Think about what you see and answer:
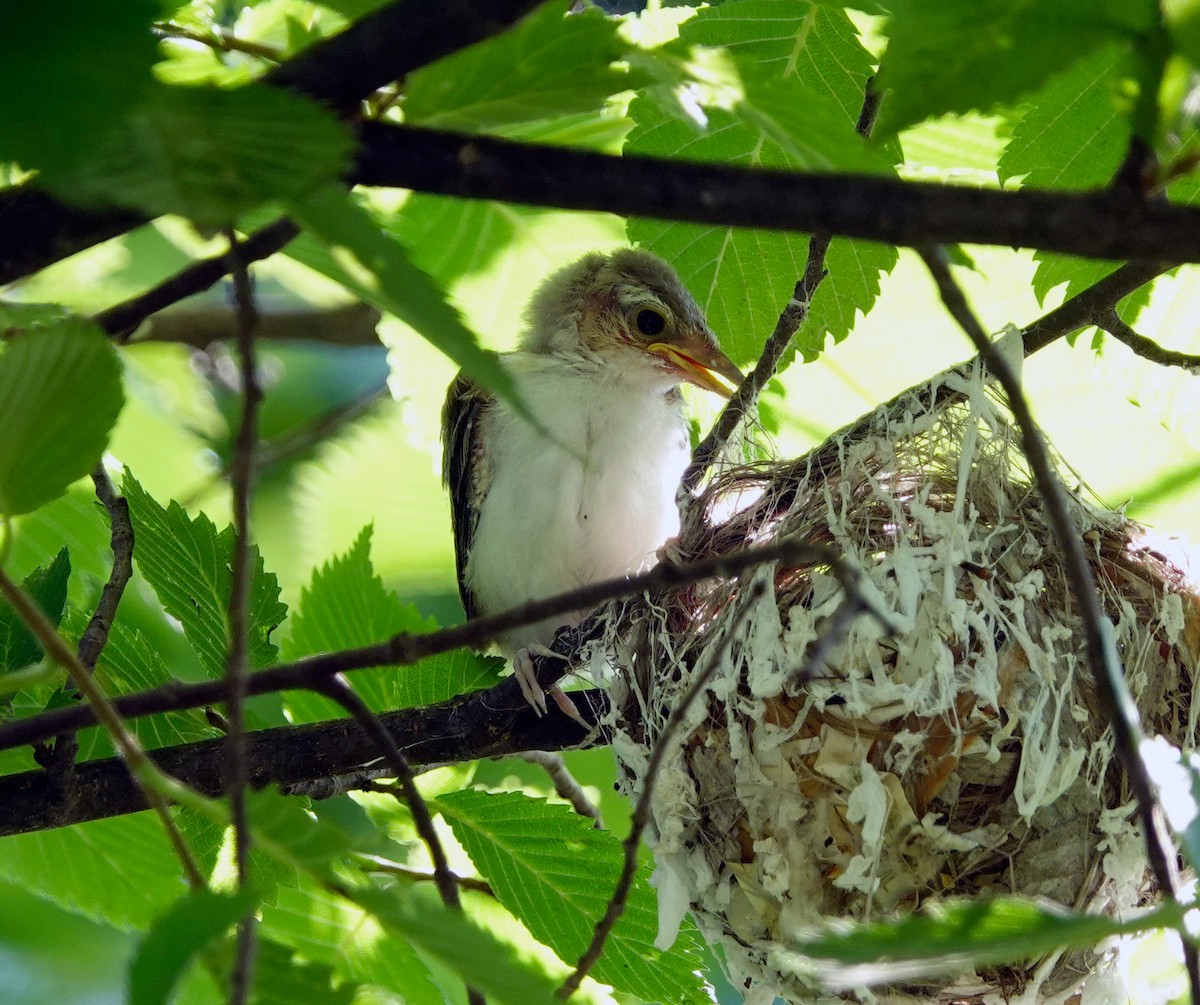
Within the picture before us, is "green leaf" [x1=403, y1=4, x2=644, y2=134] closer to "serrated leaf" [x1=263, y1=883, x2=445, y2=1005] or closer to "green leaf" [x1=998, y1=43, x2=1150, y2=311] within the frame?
"green leaf" [x1=998, y1=43, x2=1150, y2=311]

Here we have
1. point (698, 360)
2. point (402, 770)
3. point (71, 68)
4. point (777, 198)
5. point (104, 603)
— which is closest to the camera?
point (71, 68)

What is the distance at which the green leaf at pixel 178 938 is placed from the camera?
898mm

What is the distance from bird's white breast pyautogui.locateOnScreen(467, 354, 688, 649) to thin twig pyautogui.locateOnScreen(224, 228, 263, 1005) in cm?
207

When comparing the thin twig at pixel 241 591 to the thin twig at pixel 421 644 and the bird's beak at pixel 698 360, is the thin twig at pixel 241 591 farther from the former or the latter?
the bird's beak at pixel 698 360

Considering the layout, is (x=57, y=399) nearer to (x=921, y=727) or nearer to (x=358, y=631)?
(x=921, y=727)

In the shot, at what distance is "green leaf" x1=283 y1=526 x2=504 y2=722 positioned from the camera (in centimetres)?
286

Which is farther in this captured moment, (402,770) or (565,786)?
(565,786)

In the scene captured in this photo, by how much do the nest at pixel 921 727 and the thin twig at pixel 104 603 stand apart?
918 millimetres

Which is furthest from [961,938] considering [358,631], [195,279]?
[358,631]

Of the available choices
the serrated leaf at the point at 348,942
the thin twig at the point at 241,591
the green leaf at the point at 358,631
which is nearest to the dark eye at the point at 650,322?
the green leaf at the point at 358,631

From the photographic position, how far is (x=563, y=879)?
251 cm

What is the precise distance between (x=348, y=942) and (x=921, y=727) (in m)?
1.21

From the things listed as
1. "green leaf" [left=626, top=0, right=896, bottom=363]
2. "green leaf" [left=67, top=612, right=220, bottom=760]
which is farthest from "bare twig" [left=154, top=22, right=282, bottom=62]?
"green leaf" [left=67, top=612, right=220, bottom=760]

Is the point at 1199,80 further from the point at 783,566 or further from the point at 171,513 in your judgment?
the point at 171,513
